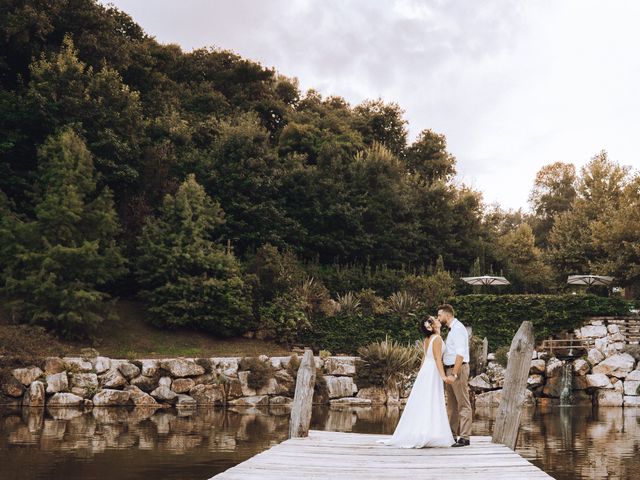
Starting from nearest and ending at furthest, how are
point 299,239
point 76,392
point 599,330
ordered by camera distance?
point 76,392 → point 599,330 → point 299,239

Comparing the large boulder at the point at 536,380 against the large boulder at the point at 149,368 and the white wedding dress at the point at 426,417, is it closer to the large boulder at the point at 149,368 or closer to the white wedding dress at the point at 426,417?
the large boulder at the point at 149,368

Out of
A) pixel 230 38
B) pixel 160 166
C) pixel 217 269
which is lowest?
pixel 217 269

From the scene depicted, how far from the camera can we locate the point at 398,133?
4822 centimetres

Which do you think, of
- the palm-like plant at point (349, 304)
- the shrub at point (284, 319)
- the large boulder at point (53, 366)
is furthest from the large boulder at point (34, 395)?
the palm-like plant at point (349, 304)

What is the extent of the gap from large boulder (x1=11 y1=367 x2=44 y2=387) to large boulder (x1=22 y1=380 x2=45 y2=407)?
0.65 feet

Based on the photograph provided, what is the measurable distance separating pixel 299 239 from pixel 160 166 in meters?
6.91

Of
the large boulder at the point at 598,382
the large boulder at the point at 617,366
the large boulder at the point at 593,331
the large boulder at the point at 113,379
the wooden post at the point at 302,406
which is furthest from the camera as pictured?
the large boulder at the point at 593,331

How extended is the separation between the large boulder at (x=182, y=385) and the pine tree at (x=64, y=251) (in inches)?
141

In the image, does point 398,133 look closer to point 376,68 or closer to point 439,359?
point 376,68

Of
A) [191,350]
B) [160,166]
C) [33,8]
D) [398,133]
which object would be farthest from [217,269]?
[398,133]

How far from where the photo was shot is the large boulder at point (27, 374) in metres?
21.6

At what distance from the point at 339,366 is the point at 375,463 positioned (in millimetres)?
17117

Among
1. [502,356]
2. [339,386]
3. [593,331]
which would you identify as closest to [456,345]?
Result: [339,386]

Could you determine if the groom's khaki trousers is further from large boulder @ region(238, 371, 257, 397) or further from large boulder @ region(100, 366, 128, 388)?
large boulder @ region(100, 366, 128, 388)
